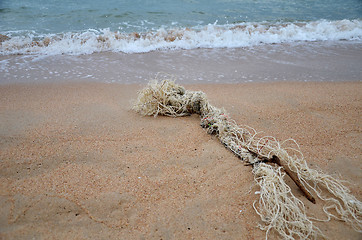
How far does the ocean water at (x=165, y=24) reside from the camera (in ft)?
20.4

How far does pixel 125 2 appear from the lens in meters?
10.6

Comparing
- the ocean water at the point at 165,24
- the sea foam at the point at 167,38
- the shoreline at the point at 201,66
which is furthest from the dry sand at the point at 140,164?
the ocean water at the point at 165,24

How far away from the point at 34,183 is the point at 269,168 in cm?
180

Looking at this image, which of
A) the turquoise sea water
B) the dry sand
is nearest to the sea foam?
the turquoise sea water

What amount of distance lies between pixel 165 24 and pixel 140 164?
6774 millimetres

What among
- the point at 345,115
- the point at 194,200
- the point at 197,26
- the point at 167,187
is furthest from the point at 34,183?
the point at 197,26

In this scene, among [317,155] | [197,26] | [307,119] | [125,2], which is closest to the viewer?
[317,155]

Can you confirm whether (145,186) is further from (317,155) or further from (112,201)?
(317,155)

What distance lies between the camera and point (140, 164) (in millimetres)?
2258

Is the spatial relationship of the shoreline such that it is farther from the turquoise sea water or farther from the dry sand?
the turquoise sea water

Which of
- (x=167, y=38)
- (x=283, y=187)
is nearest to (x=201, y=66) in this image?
(x=167, y=38)

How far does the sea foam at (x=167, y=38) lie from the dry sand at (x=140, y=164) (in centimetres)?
258

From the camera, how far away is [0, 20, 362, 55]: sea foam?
587 cm

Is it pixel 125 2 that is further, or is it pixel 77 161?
pixel 125 2
